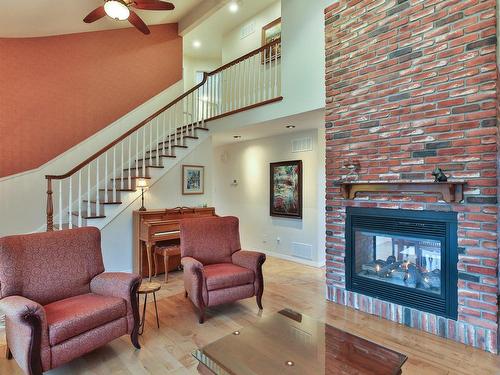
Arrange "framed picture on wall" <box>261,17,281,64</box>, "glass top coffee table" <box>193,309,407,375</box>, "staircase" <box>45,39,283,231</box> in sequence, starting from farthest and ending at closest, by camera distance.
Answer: "framed picture on wall" <box>261,17,281,64</box> → "staircase" <box>45,39,283,231</box> → "glass top coffee table" <box>193,309,407,375</box>

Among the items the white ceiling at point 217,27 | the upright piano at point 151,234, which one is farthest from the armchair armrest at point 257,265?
the white ceiling at point 217,27

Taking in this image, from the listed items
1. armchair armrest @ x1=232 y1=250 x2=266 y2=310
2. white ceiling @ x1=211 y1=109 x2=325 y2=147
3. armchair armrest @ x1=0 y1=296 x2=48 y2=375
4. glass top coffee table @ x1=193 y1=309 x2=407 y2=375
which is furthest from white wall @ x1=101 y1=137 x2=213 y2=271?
glass top coffee table @ x1=193 y1=309 x2=407 y2=375

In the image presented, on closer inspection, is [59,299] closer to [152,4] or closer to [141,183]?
[141,183]

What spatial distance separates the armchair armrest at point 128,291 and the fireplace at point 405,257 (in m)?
2.31

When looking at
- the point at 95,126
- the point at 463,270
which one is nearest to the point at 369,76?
the point at 463,270

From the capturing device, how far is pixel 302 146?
211 inches

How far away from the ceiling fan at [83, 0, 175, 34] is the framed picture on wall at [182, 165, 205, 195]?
2.26 metres

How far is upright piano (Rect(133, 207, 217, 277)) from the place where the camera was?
14.0ft

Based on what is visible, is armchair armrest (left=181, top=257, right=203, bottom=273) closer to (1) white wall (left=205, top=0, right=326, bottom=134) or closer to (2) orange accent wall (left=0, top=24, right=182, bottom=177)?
(1) white wall (left=205, top=0, right=326, bottom=134)

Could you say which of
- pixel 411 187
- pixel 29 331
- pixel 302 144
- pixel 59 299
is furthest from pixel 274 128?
pixel 29 331

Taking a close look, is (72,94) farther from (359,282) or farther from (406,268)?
(406,268)

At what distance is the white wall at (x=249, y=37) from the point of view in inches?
239

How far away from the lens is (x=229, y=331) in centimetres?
283

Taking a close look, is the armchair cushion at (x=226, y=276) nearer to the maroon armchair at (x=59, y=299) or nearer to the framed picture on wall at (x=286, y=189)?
the maroon armchair at (x=59, y=299)
